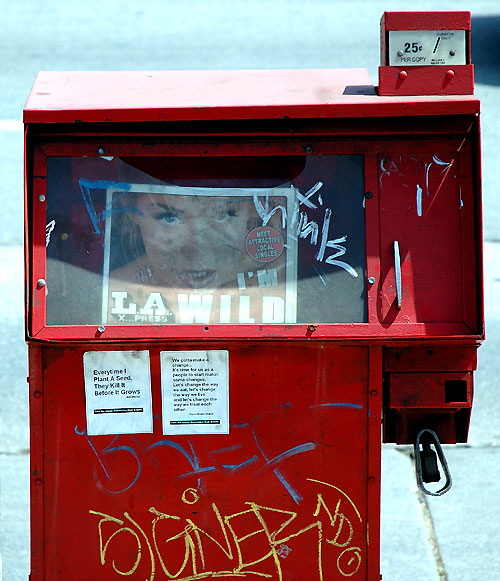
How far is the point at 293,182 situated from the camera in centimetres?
290

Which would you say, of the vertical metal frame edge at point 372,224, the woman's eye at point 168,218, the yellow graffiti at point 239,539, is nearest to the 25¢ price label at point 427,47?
the vertical metal frame edge at point 372,224

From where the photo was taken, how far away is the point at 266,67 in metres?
8.47

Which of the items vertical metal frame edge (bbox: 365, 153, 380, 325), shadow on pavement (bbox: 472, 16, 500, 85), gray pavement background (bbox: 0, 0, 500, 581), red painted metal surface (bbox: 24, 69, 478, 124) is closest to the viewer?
red painted metal surface (bbox: 24, 69, 478, 124)

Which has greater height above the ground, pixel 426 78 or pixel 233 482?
pixel 426 78

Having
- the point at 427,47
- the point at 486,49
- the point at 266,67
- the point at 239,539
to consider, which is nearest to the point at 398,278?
the point at 427,47

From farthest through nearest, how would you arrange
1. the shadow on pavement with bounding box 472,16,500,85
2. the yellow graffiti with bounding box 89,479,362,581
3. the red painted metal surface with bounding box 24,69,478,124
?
1. the shadow on pavement with bounding box 472,16,500,85
2. the yellow graffiti with bounding box 89,479,362,581
3. the red painted metal surface with bounding box 24,69,478,124

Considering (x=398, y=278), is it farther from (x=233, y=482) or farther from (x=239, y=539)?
(x=239, y=539)

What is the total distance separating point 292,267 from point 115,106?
2.49ft

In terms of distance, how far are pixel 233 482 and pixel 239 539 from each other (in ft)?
0.68

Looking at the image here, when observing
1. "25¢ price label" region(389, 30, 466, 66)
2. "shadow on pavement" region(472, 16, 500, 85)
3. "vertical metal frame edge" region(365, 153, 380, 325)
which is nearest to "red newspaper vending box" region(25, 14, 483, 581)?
"vertical metal frame edge" region(365, 153, 380, 325)

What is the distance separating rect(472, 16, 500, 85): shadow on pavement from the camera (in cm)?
863

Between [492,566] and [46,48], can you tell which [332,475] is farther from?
[46,48]

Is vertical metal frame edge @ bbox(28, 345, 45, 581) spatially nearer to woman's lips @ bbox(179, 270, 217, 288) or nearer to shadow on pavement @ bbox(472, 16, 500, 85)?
woman's lips @ bbox(179, 270, 217, 288)

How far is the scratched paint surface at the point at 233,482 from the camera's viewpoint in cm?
292
